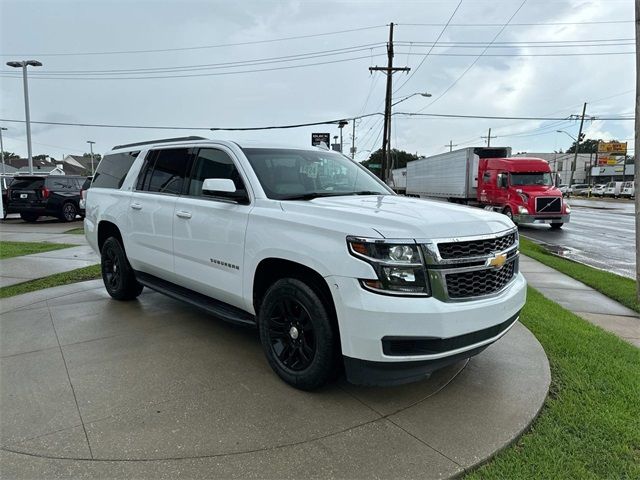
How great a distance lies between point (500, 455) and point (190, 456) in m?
1.79

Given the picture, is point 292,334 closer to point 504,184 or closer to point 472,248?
point 472,248

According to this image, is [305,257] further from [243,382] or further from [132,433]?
[132,433]

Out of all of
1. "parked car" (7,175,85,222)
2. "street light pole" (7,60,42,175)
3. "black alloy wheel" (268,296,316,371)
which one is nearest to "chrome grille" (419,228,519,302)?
"black alloy wheel" (268,296,316,371)

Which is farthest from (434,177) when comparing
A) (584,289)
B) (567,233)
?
(584,289)

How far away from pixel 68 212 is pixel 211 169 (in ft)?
50.8

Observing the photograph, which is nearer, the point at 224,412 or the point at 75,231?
the point at 224,412

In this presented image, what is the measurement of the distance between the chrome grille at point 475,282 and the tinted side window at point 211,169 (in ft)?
6.23

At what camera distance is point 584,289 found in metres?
7.79

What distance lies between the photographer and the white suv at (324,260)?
2785 mm

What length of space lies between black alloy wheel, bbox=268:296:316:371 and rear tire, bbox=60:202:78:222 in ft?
53.6

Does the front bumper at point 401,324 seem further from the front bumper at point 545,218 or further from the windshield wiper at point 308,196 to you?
the front bumper at point 545,218

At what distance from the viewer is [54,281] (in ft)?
22.4

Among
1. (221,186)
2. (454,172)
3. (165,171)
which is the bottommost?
(221,186)

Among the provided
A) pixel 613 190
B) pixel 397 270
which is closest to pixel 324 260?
pixel 397 270
